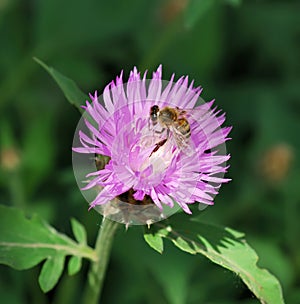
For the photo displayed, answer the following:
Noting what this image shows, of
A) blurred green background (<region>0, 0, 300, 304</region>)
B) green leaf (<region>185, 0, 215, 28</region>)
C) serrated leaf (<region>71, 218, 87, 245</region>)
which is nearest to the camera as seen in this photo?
serrated leaf (<region>71, 218, 87, 245</region>)

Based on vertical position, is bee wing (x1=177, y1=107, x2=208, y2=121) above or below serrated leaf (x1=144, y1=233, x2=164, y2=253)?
above

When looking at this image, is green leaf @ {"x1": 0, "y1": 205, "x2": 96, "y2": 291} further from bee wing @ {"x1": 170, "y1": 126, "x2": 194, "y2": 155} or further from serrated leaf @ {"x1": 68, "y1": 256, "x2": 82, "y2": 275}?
bee wing @ {"x1": 170, "y1": 126, "x2": 194, "y2": 155}

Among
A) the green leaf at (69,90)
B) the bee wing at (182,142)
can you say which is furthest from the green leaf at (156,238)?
the green leaf at (69,90)

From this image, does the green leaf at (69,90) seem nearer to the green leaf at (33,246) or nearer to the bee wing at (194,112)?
the bee wing at (194,112)

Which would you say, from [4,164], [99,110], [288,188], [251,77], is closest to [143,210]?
[99,110]

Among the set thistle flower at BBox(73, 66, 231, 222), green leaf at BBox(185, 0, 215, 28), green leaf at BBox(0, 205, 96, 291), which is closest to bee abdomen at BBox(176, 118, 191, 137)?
thistle flower at BBox(73, 66, 231, 222)

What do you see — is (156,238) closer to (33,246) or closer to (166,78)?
(33,246)

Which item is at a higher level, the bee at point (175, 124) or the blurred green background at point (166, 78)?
the bee at point (175, 124)
